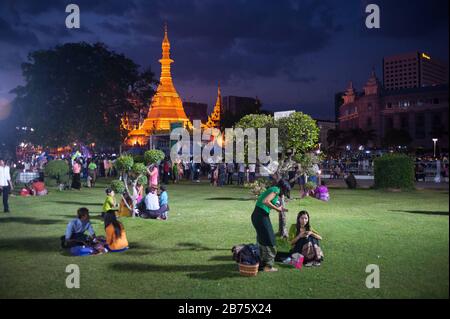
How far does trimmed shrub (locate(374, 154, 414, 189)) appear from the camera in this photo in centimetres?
2214

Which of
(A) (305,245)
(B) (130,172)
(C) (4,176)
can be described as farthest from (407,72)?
(A) (305,245)

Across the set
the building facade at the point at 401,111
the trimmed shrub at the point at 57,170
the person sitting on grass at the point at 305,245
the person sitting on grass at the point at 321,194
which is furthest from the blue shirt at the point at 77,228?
the building facade at the point at 401,111

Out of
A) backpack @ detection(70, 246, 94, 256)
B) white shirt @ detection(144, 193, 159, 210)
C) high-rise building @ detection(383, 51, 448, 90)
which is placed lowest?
backpack @ detection(70, 246, 94, 256)

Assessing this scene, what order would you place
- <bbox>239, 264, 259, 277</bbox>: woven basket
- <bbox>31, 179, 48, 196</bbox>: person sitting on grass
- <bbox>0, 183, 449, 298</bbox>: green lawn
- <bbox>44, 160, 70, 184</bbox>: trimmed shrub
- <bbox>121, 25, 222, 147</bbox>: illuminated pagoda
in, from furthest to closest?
<bbox>121, 25, 222, 147</bbox>: illuminated pagoda < <bbox>44, 160, 70, 184</bbox>: trimmed shrub < <bbox>31, 179, 48, 196</bbox>: person sitting on grass < <bbox>239, 264, 259, 277</bbox>: woven basket < <bbox>0, 183, 449, 298</bbox>: green lawn

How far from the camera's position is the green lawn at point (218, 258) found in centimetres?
671

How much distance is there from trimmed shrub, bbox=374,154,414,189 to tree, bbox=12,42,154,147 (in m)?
23.8

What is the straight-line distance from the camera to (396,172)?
22.2 metres

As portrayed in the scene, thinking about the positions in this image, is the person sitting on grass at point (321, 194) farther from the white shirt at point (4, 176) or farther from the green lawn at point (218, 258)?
the white shirt at point (4, 176)

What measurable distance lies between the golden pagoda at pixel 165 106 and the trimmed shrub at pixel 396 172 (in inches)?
1713

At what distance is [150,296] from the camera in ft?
21.6

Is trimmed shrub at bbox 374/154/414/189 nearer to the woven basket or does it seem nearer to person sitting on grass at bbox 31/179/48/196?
person sitting on grass at bbox 31/179/48/196

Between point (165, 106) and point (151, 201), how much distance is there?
57.1 m

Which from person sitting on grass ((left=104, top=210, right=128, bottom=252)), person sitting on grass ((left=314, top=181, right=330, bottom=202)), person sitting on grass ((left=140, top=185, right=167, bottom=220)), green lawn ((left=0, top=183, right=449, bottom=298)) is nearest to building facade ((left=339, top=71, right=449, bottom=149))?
person sitting on grass ((left=314, top=181, right=330, bottom=202))
